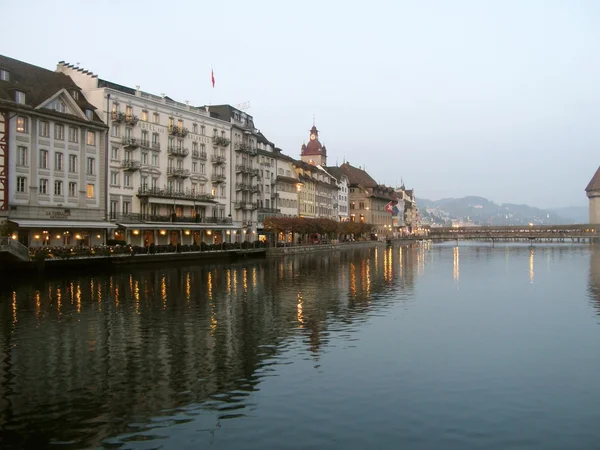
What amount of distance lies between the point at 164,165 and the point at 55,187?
1977cm

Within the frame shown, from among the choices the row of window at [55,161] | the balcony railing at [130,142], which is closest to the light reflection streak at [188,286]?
the row of window at [55,161]

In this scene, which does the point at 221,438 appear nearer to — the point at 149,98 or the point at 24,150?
the point at 24,150

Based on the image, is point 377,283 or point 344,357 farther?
point 377,283

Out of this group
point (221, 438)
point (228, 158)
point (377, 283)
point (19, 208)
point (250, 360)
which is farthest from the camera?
point (228, 158)

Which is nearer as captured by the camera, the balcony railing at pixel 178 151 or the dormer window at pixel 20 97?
the dormer window at pixel 20 97

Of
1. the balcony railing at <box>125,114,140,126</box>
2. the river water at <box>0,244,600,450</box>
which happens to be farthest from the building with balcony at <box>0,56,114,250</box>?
the river water at <box>0,244,600,450</box>

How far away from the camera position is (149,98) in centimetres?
7775

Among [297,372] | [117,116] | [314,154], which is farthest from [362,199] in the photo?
[297,372]

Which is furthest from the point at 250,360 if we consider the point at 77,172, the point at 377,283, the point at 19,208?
the point at 77,172

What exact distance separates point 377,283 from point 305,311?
693 inches

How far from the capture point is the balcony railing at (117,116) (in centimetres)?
7069

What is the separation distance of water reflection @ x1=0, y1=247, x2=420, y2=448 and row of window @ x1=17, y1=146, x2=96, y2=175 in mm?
16999

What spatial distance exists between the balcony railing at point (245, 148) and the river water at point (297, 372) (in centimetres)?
6086

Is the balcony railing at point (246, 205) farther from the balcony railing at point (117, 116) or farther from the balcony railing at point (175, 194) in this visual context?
the balcony railing at point (117, 116)
